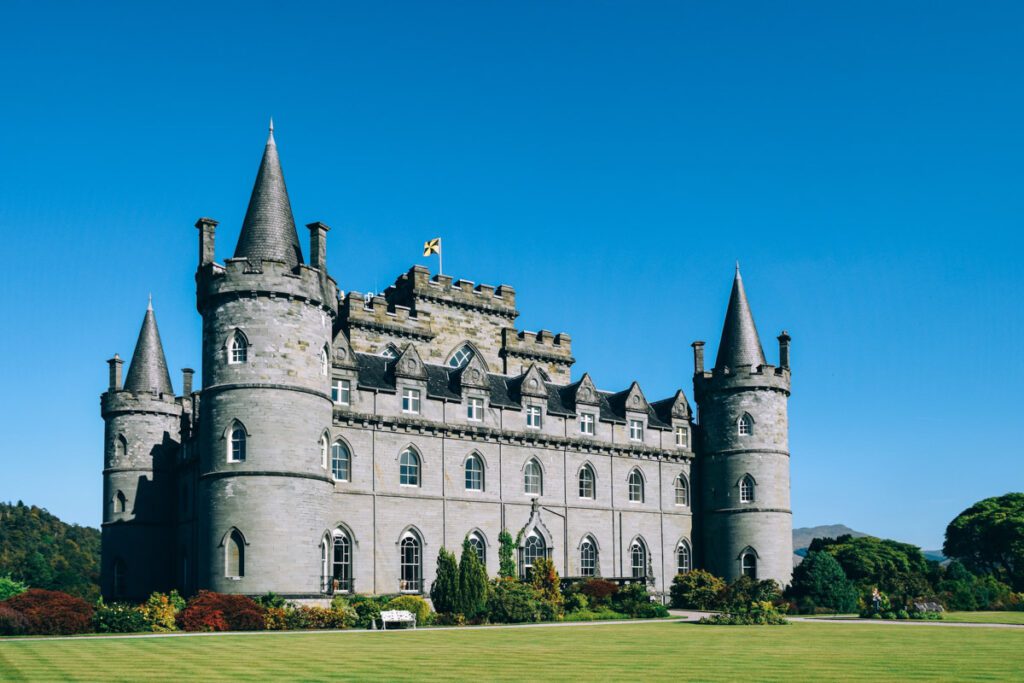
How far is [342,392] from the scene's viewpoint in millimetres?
44688

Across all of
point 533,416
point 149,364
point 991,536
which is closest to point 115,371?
point 149,364

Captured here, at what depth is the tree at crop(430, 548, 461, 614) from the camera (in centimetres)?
3834

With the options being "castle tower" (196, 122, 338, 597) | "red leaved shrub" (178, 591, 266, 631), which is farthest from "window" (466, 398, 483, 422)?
"red leaved shrub" (178, 591, 266, 631)

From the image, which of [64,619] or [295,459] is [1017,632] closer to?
[295,459]

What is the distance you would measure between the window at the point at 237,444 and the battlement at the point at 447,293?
1486cm

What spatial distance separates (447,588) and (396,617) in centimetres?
422

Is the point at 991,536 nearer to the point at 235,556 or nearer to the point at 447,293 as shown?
the point at 447,293

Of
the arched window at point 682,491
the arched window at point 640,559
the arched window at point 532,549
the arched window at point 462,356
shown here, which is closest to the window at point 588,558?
the arched window at point 532,549

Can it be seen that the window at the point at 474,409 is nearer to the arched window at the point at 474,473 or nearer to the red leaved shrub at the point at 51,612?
the arched window at the point at 474,473

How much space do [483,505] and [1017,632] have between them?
22596 mm

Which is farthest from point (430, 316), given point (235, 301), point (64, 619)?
point (64, 619)

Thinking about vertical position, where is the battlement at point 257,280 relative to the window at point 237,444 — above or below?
above

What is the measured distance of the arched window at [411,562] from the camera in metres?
45.5

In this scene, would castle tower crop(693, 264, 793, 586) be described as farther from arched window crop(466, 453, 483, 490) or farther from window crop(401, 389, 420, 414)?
window crop(401, 389, 420, 414)
